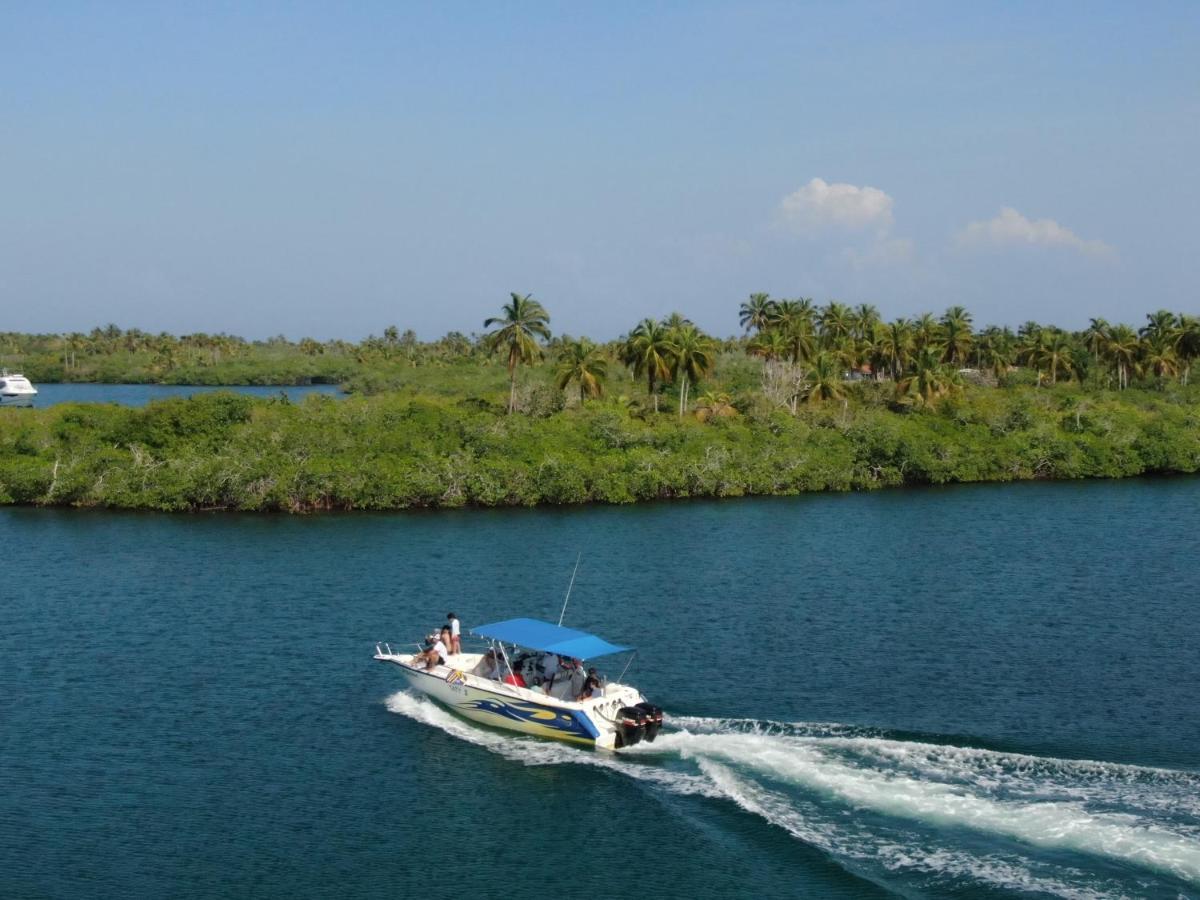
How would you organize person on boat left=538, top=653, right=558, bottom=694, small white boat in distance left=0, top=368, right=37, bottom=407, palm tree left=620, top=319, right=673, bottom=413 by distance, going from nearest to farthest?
person on boat left=538, top=653, right=558, bottom=694
palm tree left=620, top=319, right=673, bottom=413
small white boat in distance left=0, top=368, right=37, bottom=407

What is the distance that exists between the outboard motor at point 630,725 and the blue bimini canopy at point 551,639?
6.83 ft

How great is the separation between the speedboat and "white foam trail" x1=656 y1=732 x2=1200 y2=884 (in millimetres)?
1463

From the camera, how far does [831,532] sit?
68.8 m

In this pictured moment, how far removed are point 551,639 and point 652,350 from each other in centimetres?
6241

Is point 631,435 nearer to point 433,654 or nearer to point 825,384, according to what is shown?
point 825,384

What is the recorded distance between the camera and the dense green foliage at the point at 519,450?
7500cm

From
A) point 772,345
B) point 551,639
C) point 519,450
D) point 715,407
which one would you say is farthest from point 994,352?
point 551,639

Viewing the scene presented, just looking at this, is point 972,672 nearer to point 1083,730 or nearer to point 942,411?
point 1083,730

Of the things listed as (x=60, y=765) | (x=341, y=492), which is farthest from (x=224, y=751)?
(x=341, y=492)

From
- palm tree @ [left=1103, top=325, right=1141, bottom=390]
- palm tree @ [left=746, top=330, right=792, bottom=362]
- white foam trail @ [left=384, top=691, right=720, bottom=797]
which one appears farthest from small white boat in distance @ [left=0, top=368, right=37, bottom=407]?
white foam trail @ [left=384, top=691, right=720, bottom=797]

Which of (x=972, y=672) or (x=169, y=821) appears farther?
(x=972, y=672)

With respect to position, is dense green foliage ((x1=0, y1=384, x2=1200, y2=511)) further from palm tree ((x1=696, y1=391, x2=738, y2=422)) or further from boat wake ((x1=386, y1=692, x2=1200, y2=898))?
boat wake ((x1=386, y1=692, x2=1200, y2=898))

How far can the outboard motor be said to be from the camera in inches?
1259

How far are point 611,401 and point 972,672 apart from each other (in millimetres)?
64302
